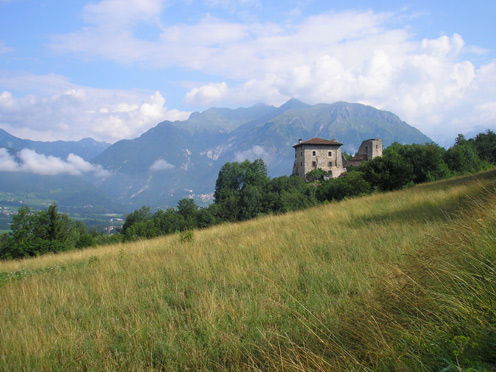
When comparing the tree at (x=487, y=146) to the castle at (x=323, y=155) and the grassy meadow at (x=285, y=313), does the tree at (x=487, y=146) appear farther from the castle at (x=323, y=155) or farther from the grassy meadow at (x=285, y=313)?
the grassy meadow at (x=285, y=313)

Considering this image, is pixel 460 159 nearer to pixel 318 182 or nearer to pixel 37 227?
pixel 318 182

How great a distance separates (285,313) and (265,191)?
72.0 m

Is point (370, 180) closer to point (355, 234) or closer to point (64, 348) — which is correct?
point (355, 234)

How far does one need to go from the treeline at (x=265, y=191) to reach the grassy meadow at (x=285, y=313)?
9049mm

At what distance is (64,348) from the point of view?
10.3ft

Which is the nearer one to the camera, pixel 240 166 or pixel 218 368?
pixel 218 368

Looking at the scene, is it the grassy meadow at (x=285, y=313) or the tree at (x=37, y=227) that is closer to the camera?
the grassy meadow at (x=285, y=313)

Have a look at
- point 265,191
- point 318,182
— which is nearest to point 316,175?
point 318,182

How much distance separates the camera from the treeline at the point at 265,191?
29734 mm

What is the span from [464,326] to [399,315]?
0.49m

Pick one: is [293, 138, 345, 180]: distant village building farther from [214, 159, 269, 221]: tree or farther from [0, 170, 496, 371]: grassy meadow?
[0, 170, 496, 371]: grassy meadow

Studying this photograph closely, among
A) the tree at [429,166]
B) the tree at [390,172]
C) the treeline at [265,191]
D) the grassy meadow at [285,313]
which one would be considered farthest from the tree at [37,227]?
the tree at [429,166]

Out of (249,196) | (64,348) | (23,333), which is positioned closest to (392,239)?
Result: (64,348)

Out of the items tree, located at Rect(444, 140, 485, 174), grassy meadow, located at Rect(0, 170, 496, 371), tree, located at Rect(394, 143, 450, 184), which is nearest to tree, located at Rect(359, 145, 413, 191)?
tree, located at Rect(394, 143, 450, 184)
